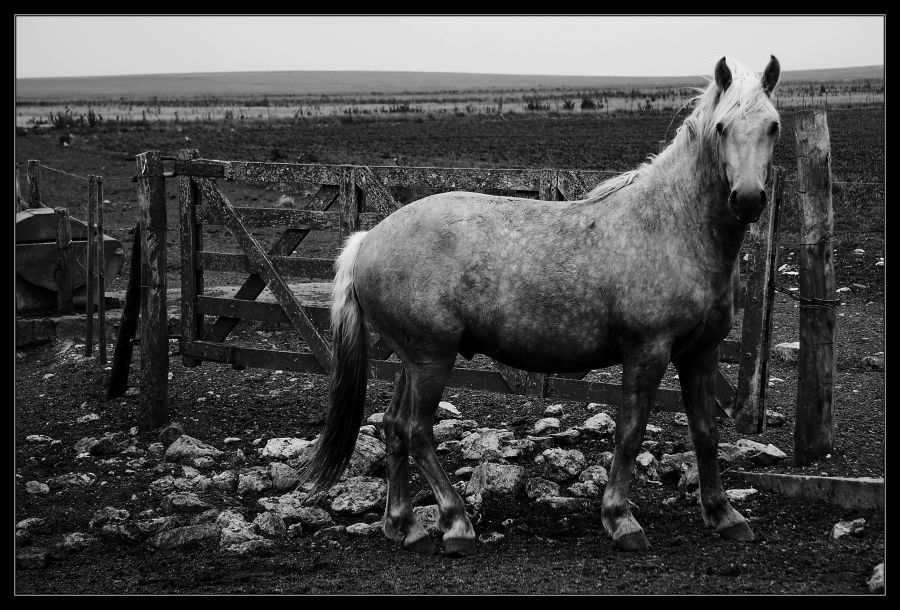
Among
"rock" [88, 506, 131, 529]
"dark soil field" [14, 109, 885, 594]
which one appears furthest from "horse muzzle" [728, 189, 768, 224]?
"rock" [88, 506, 131, 529]

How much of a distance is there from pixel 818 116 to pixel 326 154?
25.4m

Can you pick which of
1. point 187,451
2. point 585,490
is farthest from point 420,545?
point 187,451

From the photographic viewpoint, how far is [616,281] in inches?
195

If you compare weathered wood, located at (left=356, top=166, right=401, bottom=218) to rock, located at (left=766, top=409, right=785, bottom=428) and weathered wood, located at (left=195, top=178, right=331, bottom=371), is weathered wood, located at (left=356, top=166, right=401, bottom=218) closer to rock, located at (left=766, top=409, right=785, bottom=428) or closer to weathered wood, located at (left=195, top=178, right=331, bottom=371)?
weathered wood, located at (left=195, top=178, right=331, bottom=371)

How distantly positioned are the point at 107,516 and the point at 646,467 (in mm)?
3491

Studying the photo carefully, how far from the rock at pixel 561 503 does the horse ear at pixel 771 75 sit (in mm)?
2606

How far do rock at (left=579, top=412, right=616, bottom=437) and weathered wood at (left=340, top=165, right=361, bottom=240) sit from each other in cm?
231

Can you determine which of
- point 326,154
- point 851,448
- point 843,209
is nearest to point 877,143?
point 843,209

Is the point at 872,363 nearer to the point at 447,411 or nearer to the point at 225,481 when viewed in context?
the point at 447,411

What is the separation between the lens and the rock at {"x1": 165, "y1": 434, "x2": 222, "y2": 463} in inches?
271

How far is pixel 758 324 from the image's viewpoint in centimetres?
610

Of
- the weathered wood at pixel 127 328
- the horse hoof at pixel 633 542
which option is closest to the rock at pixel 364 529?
the horse hoof at pixel 633 542

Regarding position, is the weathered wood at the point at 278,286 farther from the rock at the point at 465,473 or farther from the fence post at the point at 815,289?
the fence post at the point at 815,289

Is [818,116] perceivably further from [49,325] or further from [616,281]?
[49,325]
